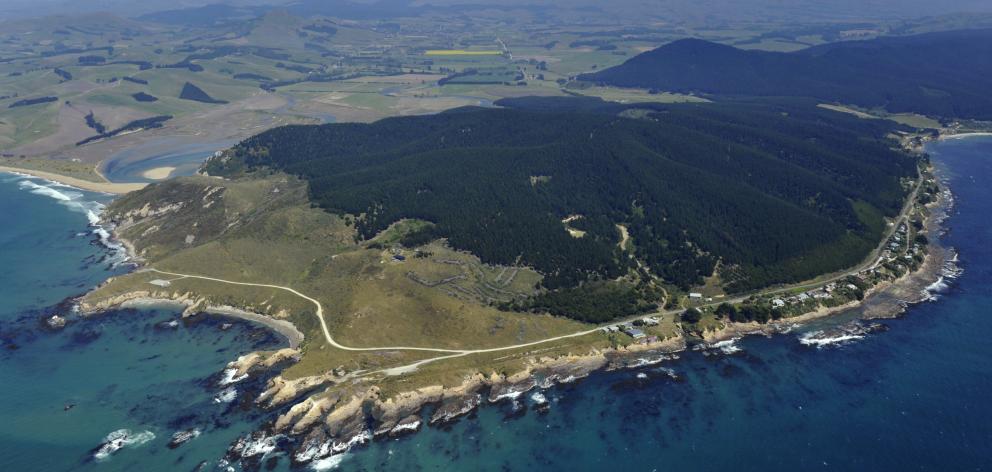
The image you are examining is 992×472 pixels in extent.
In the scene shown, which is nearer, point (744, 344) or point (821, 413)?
point (821, 413)

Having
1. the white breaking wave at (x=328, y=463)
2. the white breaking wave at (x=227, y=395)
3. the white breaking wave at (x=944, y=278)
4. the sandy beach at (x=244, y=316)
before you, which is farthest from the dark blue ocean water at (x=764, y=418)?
the sandy beach at (x=244, y=316)

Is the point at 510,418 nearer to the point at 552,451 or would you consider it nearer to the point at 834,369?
the point at 552,451

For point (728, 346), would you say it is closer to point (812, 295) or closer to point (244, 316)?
point (812, 295)

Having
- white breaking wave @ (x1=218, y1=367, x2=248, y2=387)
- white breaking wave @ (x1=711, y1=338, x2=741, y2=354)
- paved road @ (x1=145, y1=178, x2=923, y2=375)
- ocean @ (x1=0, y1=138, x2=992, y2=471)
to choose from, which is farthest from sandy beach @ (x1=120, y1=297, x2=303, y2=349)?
white breaking wave @ (x1=711, y1=338, x2=741, y2=354)

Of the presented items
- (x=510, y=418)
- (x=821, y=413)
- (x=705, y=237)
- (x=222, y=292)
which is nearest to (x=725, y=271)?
(x=705, y=237)

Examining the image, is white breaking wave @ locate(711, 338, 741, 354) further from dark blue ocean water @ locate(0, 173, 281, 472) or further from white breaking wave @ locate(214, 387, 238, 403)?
white breaking wave @ locate(214, 387, 238, 403)

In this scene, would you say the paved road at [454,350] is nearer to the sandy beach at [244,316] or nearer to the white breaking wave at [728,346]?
the sandy beach at [244,316]
